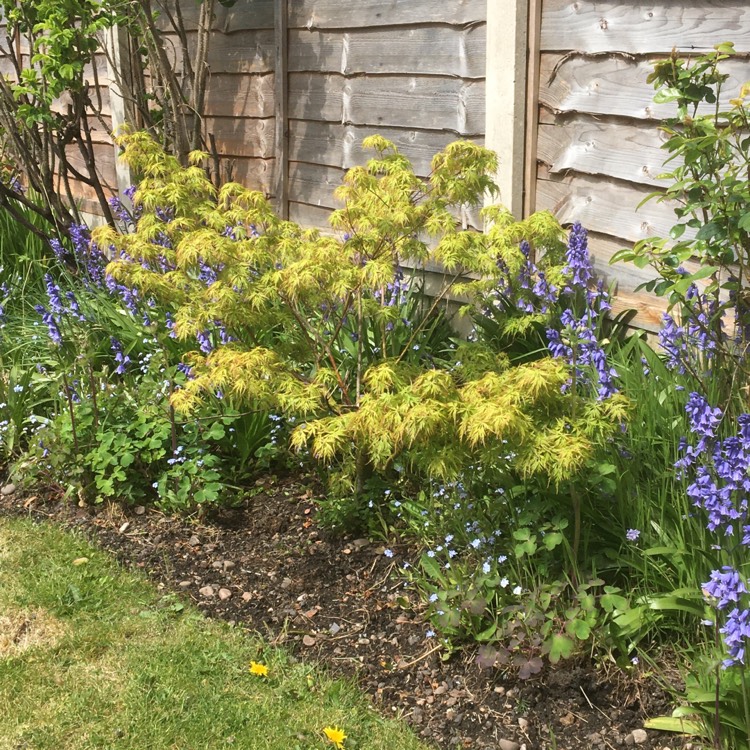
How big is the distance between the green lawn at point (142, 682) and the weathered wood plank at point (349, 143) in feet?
8.92

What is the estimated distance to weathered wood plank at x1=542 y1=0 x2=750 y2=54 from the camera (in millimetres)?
3350

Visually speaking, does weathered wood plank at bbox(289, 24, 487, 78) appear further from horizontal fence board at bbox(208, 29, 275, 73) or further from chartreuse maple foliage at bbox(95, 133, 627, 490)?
chartreuse maple foliage at bbox(95, 133, 627, 490)

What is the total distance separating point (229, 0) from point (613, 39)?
295 centimetres

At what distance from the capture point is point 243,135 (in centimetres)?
620

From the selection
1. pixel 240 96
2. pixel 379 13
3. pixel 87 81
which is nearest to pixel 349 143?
pixel 379 13

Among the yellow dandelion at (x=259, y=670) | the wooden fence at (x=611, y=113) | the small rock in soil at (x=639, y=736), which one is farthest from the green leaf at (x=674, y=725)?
the wooden fence at (x=611, y=113)

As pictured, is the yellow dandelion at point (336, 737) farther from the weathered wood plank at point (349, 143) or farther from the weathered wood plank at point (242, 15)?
the weathered wood plank at point (242, 15)

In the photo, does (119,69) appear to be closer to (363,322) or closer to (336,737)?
(363,322)

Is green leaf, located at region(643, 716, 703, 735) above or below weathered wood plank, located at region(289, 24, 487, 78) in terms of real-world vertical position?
below

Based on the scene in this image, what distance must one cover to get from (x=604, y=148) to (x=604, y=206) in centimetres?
25

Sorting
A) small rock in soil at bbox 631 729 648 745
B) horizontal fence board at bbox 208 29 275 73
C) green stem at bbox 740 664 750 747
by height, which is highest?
horizontal fence board at bbox 208 29 275 73

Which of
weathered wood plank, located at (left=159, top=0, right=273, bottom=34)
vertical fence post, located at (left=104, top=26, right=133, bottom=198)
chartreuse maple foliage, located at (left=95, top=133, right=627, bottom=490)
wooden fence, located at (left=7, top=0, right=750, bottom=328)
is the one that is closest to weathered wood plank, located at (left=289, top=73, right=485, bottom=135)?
wooden fence, located at (left=7, top=0, right=750, bottom=328)

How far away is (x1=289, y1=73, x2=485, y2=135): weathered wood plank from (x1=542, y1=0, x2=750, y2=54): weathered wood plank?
58 centimetres

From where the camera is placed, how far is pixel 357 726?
8.79ft
